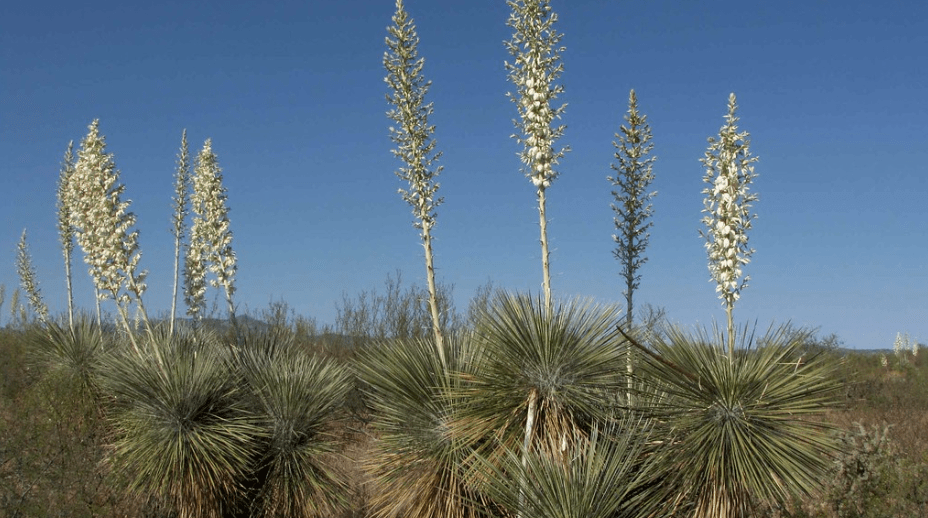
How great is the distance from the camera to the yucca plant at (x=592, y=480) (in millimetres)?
5062

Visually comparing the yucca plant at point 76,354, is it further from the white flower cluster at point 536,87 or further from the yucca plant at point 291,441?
the white flower cluster at point 536,87

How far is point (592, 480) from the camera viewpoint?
16.7 ft

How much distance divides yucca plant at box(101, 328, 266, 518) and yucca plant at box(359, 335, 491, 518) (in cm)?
171

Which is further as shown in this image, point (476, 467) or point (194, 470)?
point (194, 470)

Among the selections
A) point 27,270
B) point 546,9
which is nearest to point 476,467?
point 546,9

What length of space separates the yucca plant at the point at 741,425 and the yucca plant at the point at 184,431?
4.55 meters

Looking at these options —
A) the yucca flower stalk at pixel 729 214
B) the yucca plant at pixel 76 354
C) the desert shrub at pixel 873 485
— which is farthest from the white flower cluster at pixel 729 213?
the yucca plant at pixel 76 354

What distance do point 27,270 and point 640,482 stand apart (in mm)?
17687

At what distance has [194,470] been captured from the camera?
7.84m

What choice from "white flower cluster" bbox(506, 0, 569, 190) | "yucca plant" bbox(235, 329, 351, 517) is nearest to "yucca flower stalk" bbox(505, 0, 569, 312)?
"white flower cluster" bbox(506, 0, 569, 190)

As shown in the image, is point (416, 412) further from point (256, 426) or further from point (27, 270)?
point (27, 270)

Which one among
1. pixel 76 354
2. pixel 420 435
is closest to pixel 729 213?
pixel 420 435

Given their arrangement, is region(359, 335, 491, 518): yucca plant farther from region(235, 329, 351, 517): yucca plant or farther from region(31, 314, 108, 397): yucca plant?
region(31, 314, 108, 397): yucca plant

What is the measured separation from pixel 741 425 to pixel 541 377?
1.51 m
